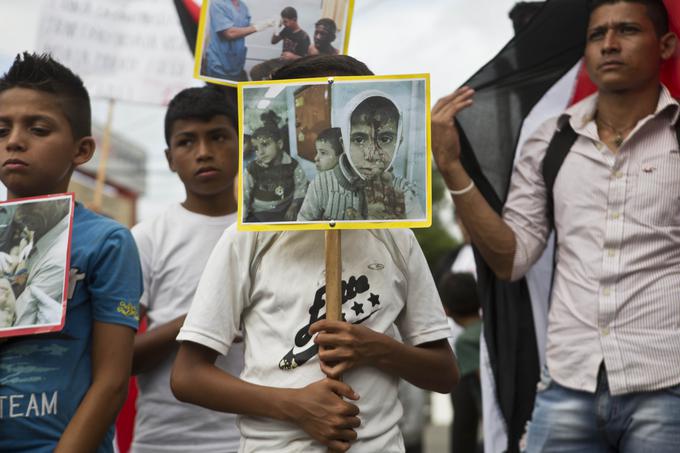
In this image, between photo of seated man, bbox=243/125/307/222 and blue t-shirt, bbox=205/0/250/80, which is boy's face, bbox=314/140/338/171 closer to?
photo of seated man, bbox=243/125/307/222

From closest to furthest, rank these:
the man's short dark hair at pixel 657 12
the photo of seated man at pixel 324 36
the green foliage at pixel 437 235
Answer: the man's short dark hair at pixel 657 12 → the photo of seated man at pixel 324 36 → the green foliage at pixel 437 235

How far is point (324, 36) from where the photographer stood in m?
3.64

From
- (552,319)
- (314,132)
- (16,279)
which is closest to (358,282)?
(314,132)

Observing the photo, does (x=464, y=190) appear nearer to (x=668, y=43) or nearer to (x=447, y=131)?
(x=447, y=131)

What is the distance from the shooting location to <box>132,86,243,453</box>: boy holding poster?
337 cm

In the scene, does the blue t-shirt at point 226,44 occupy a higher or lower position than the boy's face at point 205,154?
higher

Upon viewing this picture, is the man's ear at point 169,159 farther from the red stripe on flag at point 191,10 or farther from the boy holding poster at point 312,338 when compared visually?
the boy holding poster at point 312,338

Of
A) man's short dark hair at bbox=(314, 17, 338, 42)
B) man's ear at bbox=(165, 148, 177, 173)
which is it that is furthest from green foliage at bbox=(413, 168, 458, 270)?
man's short dark hair at bbox=(314, 17, 338, 42)

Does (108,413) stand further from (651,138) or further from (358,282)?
(651,138)

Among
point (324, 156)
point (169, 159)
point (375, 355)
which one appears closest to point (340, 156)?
point (324, 156)

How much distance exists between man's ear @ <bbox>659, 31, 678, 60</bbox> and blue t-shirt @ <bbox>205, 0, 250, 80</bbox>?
1.47 m

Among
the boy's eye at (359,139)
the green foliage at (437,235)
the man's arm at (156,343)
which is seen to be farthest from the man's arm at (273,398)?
the green foliage at (437,235)

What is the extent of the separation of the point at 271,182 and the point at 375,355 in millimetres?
502

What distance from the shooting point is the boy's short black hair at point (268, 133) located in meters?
2.53
